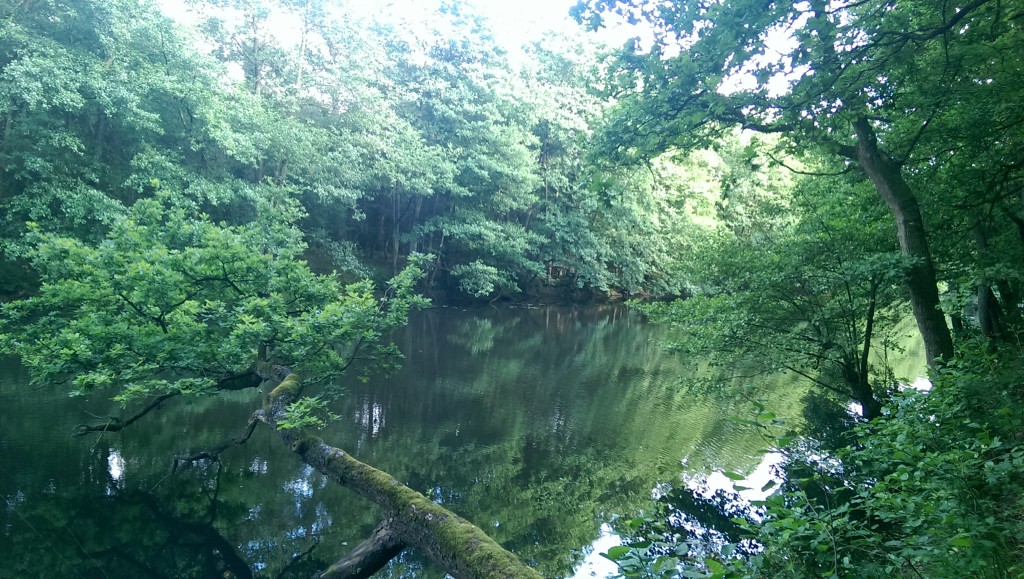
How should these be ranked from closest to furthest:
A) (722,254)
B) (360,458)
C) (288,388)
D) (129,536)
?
1. (129,536)
2. (288,388)
3. (360,458)
4. (722,254)

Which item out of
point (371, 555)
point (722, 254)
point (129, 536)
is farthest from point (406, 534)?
point (722, 254)

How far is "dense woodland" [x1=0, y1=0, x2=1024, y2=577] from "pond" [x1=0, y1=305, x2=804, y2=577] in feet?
2.13

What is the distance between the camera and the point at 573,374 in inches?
573

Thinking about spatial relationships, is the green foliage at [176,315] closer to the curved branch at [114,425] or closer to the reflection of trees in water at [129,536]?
the curved branch at [114,425]

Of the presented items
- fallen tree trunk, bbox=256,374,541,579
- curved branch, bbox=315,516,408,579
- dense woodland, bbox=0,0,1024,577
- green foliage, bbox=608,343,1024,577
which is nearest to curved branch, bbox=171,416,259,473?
dense woodland, bbox=0,0,1024,577

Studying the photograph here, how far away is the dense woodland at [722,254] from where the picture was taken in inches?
148

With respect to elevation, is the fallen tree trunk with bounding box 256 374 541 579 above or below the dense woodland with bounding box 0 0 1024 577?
below

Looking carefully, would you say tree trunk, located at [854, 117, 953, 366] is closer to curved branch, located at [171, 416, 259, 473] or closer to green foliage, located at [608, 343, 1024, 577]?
green foliage, located at [608, 343, 1024, 577]

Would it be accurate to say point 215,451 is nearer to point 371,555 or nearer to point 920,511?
point 371,555

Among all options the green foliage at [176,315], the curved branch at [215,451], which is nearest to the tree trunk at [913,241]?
the green foliage at [176,315]

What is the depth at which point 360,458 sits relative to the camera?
8.04 m

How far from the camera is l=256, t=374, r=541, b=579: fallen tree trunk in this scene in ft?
11.6

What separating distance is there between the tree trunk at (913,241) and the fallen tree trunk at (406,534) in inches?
196

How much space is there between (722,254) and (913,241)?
2647mm
